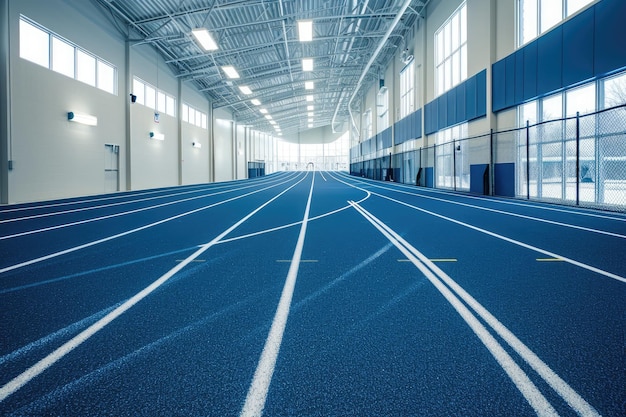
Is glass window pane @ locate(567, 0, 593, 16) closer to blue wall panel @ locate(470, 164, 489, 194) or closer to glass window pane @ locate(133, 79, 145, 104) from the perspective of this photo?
blue wall panel @ locate(470, 164, 489, 194)

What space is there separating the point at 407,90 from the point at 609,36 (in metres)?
19.2

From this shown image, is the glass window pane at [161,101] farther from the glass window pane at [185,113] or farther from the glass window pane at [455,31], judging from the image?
the glass window pane at [455,31]

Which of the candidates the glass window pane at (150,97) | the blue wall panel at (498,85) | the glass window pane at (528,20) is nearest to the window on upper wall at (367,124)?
the glass window pane at (150,97)

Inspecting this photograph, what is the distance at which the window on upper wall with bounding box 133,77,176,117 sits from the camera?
908 inches

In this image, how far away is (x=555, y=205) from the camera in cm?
1218

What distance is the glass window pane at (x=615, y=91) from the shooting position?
10734mm

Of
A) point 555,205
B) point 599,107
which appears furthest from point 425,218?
point 599,107

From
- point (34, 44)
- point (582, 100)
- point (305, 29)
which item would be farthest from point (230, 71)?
point (582, 100)

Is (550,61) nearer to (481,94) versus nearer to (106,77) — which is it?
(481,94)

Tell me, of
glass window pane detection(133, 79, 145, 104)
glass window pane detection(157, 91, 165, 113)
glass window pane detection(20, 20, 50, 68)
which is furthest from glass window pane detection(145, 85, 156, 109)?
glass window pane detection(20, 20, 50, 68)

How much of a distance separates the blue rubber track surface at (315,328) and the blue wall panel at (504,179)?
32.5ft

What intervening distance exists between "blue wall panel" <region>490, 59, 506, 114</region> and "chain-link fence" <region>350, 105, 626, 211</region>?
131 cm

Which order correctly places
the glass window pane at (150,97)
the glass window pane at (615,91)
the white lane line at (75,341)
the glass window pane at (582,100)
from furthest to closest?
the glass window pane at (150,97) < the glass window pane at (582,100) < the glass window pane at (615,91) < the white lane line at (75,341)

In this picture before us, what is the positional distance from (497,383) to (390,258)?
3.25 m
